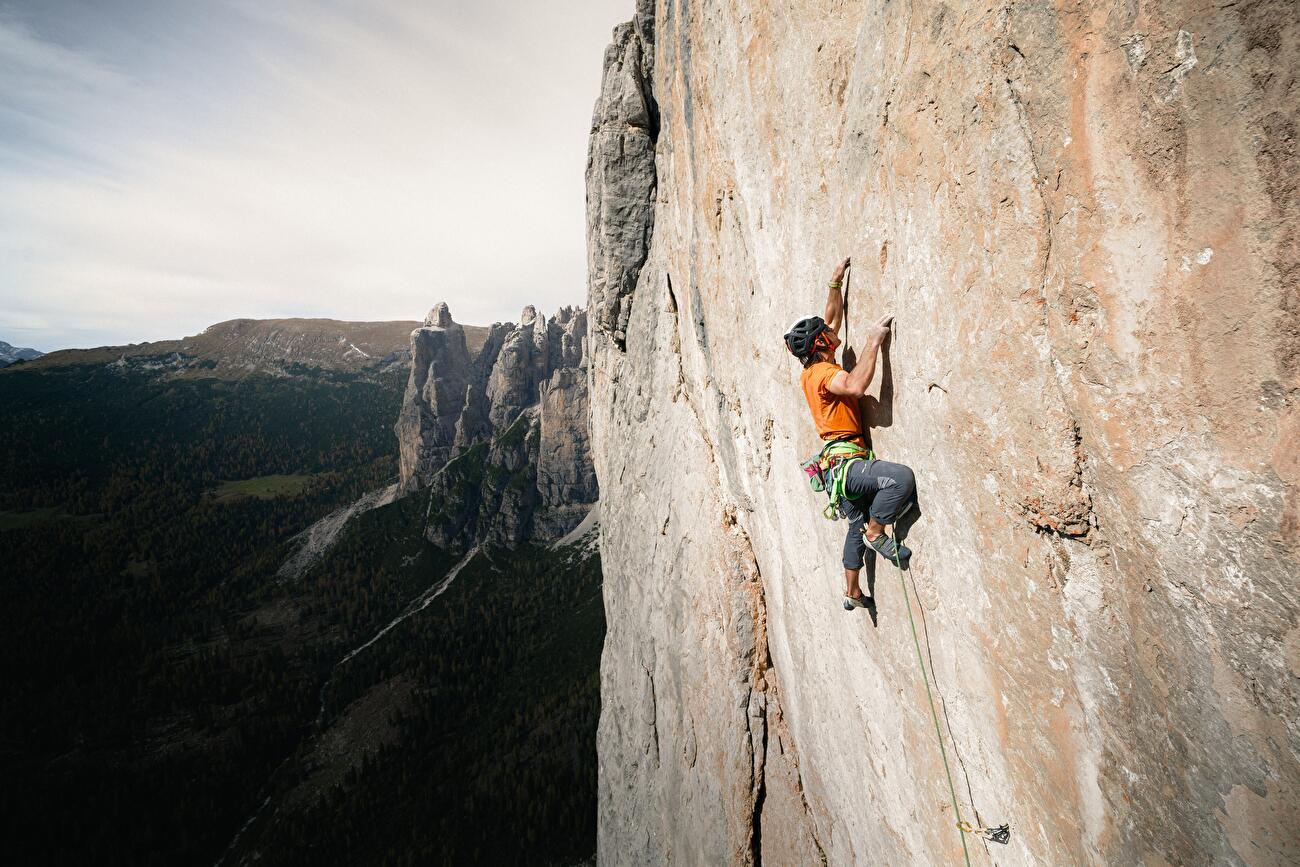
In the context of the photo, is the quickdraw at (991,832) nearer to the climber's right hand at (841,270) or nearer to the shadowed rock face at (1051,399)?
the shadowed rock face at (1051,399)

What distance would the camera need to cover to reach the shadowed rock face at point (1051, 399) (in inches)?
78.4

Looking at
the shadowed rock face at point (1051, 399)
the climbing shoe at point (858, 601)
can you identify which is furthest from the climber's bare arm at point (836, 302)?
the climbing shoe at point (858, 601)

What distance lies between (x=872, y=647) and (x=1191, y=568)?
330 cm

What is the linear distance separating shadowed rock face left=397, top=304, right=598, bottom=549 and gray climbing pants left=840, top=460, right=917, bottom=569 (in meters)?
92.8

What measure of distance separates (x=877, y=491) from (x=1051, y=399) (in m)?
1.57

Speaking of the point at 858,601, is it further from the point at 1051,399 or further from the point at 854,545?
the point at 1051,399

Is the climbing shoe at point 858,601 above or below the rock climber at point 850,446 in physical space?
below

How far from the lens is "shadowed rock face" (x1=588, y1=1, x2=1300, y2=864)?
1990 millimetres

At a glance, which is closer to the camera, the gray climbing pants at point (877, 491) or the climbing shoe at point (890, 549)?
the gray climbing pants at point (877, 491)

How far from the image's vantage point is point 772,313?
6742 millimetres

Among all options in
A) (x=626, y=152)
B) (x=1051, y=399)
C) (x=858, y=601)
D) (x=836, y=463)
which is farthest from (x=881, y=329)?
(x=626, y=152)

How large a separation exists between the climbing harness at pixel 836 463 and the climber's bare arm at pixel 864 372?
0.45 m

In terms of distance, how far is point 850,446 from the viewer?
4422mm

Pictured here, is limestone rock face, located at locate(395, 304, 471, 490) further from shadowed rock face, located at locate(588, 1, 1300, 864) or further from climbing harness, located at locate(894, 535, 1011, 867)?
climbing harness, located at locate(894, 535, 1011, 867)
